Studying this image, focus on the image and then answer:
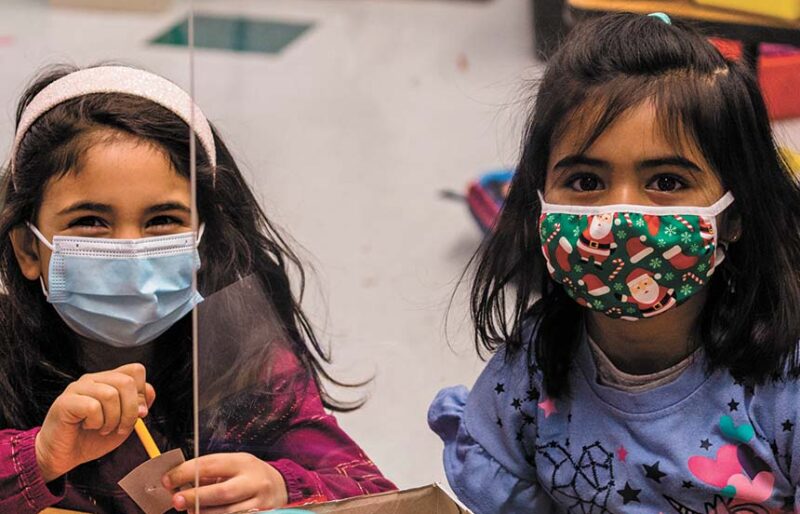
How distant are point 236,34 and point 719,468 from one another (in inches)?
97.4

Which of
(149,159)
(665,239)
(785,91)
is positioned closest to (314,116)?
(785,91)

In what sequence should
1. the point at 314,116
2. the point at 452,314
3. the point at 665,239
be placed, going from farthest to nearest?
1. the point at 314,116
2. the point at 452,314
3. the point at 665,239

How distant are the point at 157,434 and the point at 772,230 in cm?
58

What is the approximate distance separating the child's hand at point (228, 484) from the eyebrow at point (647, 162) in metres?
0.38

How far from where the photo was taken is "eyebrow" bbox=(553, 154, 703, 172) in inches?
42.5

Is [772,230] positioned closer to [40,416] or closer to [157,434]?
[157,434]

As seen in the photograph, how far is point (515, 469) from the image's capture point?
4.00 ft

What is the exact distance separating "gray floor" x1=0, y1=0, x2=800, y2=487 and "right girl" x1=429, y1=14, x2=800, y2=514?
0.37ft

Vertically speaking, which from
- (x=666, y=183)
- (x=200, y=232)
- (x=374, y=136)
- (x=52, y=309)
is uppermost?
(x=666, y=183)

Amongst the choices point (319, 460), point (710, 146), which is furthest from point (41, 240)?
point (710, 146)

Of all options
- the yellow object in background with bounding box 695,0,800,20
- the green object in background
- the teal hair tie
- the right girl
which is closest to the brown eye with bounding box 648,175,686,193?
the right girl

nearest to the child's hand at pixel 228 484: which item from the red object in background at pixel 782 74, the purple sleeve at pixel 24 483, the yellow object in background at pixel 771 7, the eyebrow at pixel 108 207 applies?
the purple sleeve at pixel 24 483

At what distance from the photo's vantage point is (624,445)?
116 cm

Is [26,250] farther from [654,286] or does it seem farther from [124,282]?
[654,286]
